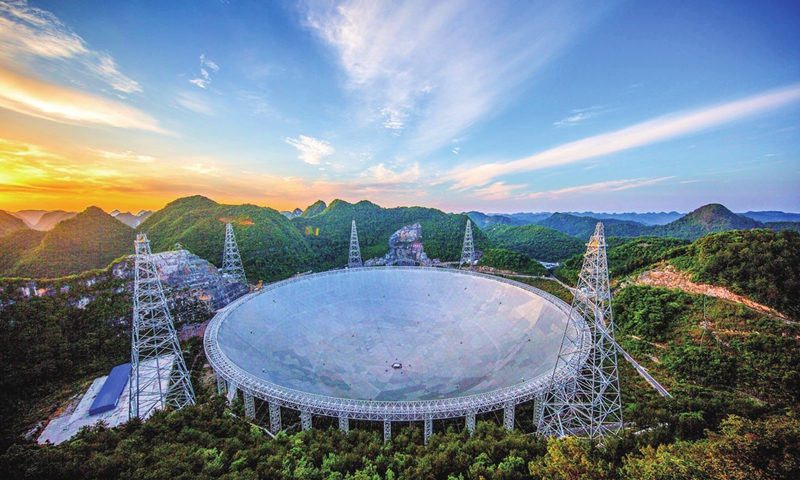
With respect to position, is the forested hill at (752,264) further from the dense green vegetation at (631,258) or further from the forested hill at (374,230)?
the forested hill at (374,230)

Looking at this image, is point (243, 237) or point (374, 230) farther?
point (374, 230)

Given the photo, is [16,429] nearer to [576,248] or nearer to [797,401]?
[797,401]

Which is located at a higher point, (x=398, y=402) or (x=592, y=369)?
(x=592, y=369)

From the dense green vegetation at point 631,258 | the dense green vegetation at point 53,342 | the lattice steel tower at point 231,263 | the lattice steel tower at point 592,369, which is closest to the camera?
the lattice steel tower at point 592,369

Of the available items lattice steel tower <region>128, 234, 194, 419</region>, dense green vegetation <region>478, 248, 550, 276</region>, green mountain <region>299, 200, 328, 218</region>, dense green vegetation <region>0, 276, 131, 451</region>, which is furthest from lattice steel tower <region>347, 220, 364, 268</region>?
green mountain <region>299, 200, 328, 218</region>

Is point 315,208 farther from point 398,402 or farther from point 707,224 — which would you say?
point 707,224

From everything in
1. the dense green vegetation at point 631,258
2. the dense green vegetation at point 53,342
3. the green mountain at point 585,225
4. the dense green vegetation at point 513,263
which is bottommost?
the dense green vegetation at point 53,342

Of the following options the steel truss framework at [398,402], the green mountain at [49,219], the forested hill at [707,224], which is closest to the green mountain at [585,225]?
the forested hill at [707,224]

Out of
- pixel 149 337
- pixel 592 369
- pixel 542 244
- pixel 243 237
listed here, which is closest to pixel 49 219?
pixel 243 237
